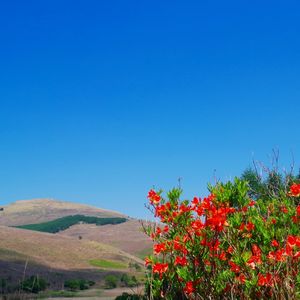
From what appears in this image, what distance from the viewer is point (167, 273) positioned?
8781 mm

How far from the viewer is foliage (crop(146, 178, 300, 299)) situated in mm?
7395

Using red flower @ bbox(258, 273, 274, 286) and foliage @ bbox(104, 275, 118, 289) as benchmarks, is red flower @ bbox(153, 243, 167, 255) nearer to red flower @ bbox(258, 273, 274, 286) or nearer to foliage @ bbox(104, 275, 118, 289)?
red flower @ bbox(258, 273, 274, 286)

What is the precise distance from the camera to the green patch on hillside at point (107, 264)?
84.4 meters

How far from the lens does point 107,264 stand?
86.5 metres

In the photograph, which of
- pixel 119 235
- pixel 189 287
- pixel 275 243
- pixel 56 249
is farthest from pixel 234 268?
pixel 119 235

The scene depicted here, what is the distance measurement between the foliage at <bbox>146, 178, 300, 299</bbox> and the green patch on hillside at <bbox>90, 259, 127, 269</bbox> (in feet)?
250

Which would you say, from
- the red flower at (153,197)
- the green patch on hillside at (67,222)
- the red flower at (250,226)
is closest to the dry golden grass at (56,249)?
the green patch on hillside at (67,222)

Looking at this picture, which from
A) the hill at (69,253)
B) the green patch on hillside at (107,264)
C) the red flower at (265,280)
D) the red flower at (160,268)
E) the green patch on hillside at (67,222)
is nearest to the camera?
the red flower at (265,280)

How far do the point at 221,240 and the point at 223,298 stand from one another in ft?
2.92

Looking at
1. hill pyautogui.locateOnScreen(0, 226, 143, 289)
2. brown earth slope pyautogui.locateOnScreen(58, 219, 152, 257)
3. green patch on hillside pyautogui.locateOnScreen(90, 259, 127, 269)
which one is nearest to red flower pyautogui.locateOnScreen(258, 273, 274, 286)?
hill pyautogui.locateOnScreen(0, 226, 143, 289)

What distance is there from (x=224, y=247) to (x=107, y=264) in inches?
3153

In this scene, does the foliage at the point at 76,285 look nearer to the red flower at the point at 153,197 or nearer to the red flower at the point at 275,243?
the red flower at the point at 153,197

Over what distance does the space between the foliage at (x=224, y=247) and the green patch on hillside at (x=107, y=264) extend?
7611 cm

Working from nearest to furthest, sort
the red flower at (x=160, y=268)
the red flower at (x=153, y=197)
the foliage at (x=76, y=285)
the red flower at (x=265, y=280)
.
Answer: the red flower at (x=265, y=280) → the red flower at (x=160, y=268) → the red flower at (x=153, y=197) → the foliage at (x=76, y=285)
